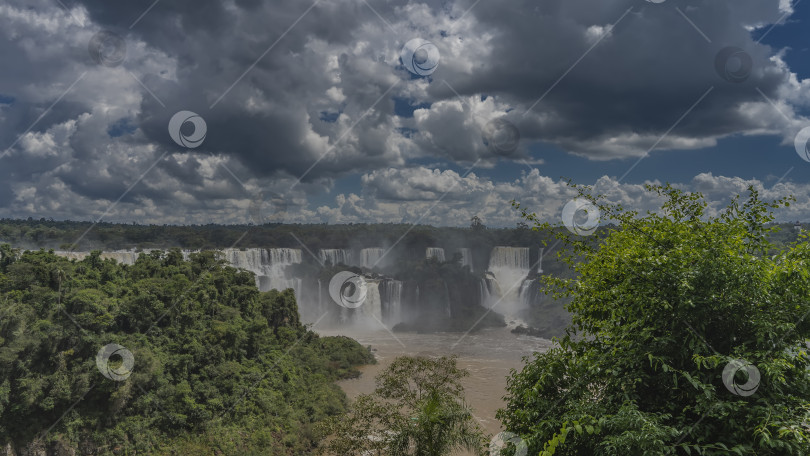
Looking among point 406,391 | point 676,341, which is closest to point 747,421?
point 676,341

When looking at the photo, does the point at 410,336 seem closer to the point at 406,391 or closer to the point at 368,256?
the point at 368,256

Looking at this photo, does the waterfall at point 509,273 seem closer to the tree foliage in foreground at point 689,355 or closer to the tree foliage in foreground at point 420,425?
the tree foliage in foreground at point 420,425

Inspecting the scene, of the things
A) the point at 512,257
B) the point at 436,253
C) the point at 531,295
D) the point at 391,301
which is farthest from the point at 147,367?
the point at 512,257

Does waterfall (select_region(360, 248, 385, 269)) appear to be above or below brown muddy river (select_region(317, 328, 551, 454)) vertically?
above
